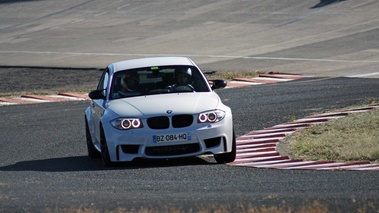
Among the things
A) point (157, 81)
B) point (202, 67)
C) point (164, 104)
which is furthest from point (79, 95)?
point (164, 104)

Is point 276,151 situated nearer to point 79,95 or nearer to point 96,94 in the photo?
point 96,94

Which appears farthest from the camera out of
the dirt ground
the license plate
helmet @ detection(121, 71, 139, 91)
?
the dirt ground

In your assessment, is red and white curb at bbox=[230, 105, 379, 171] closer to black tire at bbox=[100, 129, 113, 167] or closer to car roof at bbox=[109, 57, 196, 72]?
car roof at bbox=[109, 57, 196, 72]

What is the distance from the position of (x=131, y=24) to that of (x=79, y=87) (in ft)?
50.3

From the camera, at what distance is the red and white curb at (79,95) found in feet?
81.6

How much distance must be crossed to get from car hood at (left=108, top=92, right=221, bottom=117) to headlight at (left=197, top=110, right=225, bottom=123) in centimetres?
7

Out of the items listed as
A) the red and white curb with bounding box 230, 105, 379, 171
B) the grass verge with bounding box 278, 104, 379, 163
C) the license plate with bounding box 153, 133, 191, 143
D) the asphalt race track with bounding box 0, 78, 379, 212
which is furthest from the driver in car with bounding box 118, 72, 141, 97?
the grass verge with bounding box 278, 104, 379, 163

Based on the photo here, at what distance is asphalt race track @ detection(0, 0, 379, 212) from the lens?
1059cm

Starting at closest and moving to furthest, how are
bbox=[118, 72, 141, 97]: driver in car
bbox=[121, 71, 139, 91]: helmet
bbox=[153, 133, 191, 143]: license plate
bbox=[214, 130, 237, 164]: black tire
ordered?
1. bbox=[153, 133, 191, 143]: license plate
2. bbox=[214, 130, 237, 164]: black tire
3. bbox=[118, 72, 141, 97]: driver in car
4. bbox=[121, 71, 139, 91]: helmet

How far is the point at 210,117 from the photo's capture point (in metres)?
13.7

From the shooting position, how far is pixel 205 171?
12.8 meters

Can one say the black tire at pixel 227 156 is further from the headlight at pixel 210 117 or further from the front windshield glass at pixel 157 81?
the front windshield glass at pixel 157 81

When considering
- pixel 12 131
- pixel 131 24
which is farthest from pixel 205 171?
pixel 131 24

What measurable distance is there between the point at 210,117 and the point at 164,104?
63 cm
